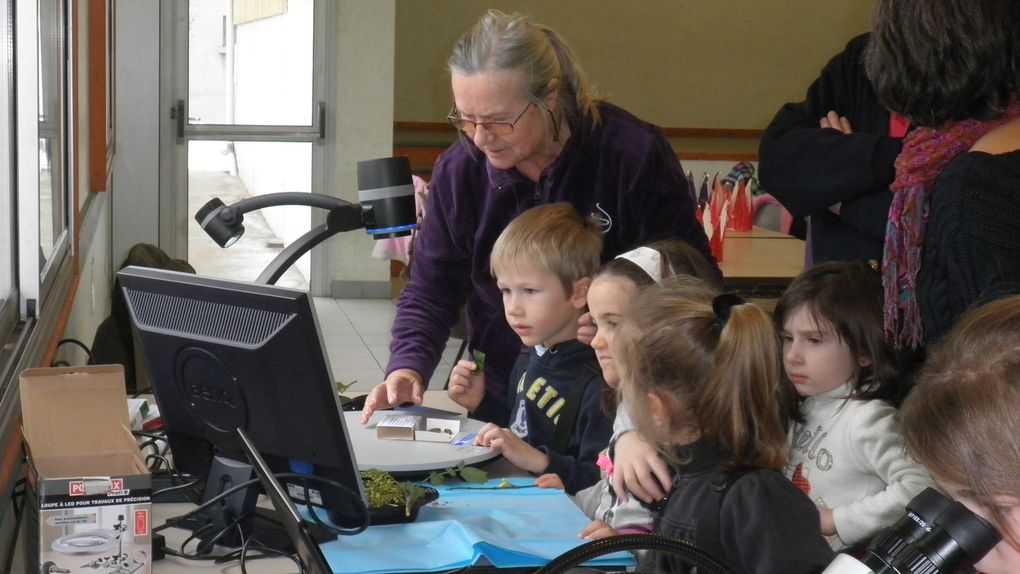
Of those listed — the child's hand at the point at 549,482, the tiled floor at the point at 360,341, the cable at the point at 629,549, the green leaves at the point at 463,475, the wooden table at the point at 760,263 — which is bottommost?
the tiled floor at the point at 360,341

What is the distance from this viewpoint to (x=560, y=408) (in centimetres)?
220

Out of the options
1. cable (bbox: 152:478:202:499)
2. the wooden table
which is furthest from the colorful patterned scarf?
the wooden table

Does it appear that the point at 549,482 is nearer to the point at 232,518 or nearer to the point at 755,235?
the point at 232,518

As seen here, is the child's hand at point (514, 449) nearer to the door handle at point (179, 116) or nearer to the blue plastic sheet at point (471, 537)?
the blue plastic sheet at point (471, 537)

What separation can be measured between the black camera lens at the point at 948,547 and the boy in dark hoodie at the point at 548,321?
132 cm

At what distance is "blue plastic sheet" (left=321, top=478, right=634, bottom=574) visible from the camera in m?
1.50

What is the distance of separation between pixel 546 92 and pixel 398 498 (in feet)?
3.00

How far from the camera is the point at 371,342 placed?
241 inches

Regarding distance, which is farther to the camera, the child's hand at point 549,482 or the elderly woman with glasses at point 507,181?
the elderly woman with glasses at point 507,181

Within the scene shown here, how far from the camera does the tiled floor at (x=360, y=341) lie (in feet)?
18.0

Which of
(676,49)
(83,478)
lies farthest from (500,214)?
(676,49)

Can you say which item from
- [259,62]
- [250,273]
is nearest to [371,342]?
[250,273]

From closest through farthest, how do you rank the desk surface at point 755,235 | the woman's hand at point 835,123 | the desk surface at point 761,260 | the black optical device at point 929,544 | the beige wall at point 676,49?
the black optical device at point 929,544 < the woman's hand at point 835,123 < the desk surface at point 761,260 < the desk surface at point 755,235 < the beige wall at point 676,49

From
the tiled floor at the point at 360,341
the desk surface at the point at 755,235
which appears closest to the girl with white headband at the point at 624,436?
the desk surface at the point at 755,235
